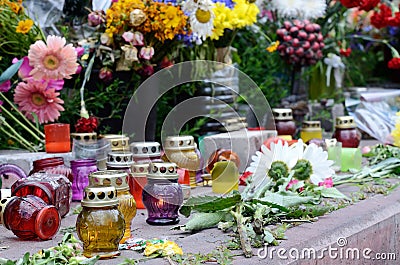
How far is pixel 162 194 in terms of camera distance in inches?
58.2

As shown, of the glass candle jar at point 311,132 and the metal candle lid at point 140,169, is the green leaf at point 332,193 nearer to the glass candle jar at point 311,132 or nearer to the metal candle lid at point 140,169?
the metal candle lid at point 140,169

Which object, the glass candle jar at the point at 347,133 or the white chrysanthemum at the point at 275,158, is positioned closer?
the white chrysanthemum at the point at 275,158

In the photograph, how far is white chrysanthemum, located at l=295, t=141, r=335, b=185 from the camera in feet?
5.95

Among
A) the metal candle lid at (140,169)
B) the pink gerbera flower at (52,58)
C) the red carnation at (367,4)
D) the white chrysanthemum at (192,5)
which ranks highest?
the red carnation at (367,4)

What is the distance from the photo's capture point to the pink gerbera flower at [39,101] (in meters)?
2.08

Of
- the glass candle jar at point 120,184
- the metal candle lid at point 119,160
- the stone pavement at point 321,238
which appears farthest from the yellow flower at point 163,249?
the metal candle lid at point 119,160

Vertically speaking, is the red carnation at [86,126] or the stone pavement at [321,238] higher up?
the red carnation at [86,126]

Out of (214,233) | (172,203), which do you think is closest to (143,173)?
(172,203)

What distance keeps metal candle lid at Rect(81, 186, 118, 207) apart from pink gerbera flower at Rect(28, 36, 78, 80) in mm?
846

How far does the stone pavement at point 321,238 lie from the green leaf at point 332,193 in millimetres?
57

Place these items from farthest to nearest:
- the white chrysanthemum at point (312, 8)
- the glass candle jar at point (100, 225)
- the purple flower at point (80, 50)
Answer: the white chrysanthemum at point (312, 8) → the purple flower at point (80, 50) → the glass candle jar at point (100, 225)

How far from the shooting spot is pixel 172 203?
1494 mm

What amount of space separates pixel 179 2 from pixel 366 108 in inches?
48.5

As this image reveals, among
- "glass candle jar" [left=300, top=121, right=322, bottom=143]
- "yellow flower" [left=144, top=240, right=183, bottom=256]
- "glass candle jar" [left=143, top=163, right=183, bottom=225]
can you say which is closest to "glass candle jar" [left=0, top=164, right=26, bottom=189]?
"glass candle jar" [left=143, top=163, right=183, bottom=225]
